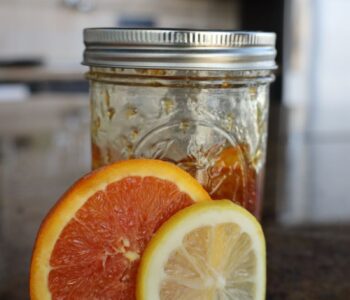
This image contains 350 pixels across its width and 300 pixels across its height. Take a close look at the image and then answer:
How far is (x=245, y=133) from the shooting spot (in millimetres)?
427

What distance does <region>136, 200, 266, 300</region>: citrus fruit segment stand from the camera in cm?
33

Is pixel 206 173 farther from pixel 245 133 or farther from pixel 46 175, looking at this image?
pixel 46 175

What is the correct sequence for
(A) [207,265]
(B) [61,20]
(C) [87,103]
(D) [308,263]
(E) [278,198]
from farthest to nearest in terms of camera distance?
1. (B) [61,20]
2. (C) [87,103]
3. (E) [278,198]
4. (D) [308,263]
5. (A) [207,265]

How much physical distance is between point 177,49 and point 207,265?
14 cm

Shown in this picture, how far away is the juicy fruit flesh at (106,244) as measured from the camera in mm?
336

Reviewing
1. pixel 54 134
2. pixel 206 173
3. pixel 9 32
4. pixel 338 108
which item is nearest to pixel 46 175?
pixel 54 134

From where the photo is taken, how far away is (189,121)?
400 mm

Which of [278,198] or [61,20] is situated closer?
[278,198]

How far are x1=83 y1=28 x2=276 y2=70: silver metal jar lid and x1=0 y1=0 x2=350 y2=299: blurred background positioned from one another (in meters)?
0.18

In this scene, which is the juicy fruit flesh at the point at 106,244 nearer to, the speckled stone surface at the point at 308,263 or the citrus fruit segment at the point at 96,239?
the citrus fruit segment at the point at 96,239

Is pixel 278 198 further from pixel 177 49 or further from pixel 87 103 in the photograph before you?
pixel 87 103

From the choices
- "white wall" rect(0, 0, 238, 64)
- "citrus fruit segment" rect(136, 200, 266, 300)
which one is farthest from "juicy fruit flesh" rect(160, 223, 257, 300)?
"white wall" rect(0, 0, 238, 64)

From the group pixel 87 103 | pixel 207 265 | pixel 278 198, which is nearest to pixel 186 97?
pixel 207 265

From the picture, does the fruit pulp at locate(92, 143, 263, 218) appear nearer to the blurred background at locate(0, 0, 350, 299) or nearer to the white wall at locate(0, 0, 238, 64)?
the blurred background at locate(0, 0, 350, 299)
